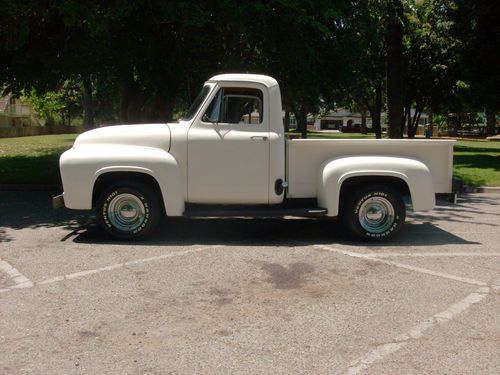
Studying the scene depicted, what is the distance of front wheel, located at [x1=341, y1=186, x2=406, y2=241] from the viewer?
6738 millimetres

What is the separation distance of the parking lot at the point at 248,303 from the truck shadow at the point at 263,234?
1.6 inches

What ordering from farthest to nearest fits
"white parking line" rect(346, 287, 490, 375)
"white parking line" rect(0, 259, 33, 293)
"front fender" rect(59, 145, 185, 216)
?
"front fender" rect(59, 145, 185, 216) → "white parking line" rect(0, 259, 33, 293) → "white parking line" rect(346, 287, 490, 375)

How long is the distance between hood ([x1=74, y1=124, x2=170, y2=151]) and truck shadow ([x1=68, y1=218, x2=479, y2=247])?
129 cm

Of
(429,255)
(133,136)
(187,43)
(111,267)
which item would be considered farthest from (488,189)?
(111,267)

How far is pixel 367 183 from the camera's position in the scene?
682 cm

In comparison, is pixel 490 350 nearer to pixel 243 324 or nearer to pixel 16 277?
pixel 243 324

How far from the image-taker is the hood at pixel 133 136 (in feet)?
22.0

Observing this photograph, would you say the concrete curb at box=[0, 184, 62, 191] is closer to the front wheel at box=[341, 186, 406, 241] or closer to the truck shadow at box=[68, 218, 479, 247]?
the truck shadow at box=[68, 218, 479, 247]

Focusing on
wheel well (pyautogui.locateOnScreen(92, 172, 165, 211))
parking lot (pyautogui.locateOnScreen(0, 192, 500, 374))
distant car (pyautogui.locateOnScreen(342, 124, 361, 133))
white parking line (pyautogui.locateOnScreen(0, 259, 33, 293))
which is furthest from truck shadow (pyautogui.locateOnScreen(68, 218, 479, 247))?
distant car (pyautogui.locateOnScreen(342, 124, 361, 133))

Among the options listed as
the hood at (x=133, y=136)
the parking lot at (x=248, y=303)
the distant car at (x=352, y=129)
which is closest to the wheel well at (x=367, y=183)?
the parking lot at (x=248, y=303)

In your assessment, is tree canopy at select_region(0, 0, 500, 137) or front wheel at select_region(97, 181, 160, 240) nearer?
front wheel at select_region(97, 181, 160, 240)

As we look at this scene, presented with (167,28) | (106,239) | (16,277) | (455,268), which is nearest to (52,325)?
(16,277)

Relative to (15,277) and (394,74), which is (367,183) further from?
(394,74)

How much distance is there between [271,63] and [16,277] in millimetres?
8243
